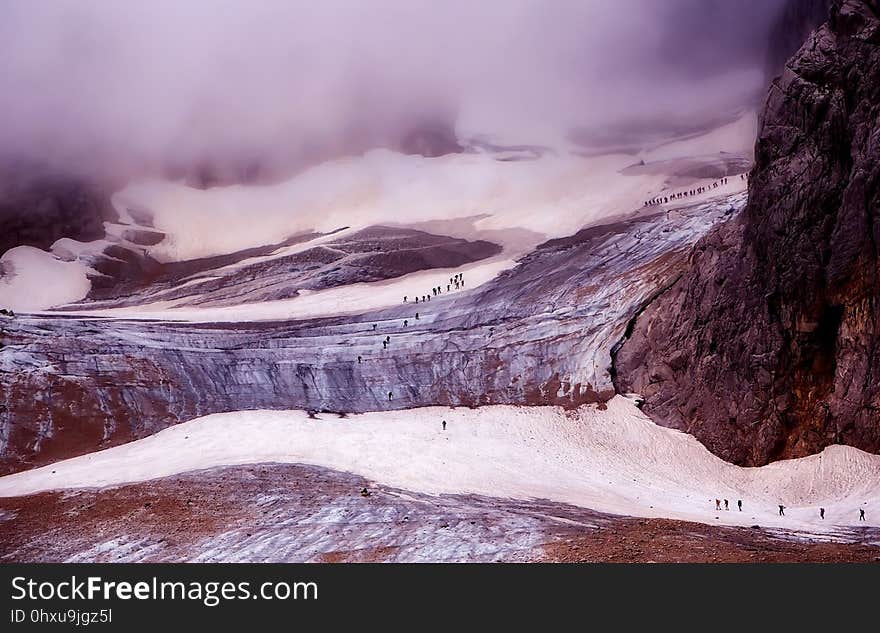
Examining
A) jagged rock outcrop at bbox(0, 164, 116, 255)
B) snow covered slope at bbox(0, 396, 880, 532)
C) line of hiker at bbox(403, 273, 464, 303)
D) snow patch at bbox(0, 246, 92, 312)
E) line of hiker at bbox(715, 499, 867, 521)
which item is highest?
jagged rock outcrop at bbox(0, 164, 116, 255)

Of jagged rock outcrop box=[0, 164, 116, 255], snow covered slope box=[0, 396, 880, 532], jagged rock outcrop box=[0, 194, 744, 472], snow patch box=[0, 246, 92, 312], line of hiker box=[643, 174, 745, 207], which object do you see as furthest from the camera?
jagged rock outcrop box=[0, 164, 116, 255]

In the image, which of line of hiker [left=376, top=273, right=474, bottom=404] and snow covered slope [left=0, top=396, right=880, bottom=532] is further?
line of hiker [left=376, top=273, right=474, bottom=404]

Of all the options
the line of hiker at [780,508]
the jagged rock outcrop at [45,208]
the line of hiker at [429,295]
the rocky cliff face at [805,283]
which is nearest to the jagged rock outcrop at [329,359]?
the line of hiker at [429,295]

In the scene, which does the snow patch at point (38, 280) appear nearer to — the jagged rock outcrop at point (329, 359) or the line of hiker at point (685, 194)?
the jagged rock outcrop at point (329, 359)

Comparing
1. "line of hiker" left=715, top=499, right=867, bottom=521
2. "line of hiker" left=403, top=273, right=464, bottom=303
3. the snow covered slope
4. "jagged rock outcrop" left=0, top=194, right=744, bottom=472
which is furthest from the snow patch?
"line of hiker" left=715, top=499, right=867, bottom=521

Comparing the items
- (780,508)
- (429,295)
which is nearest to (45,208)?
(429,295)

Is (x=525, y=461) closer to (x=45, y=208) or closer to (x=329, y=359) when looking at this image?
(x=329, y=359)

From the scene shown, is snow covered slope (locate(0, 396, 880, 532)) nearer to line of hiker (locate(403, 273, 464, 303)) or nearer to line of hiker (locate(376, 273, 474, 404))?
line of hiker (locate(376, 273, 474, 404))

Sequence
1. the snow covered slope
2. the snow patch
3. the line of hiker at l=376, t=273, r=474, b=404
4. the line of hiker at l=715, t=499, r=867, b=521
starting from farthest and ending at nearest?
1. the snow patch
2. the line of hiker at l=376, t=273, r=474, b=404
3. the snow covered slope
4. the line of hiker at l=715, t=499, r=867, b=521
